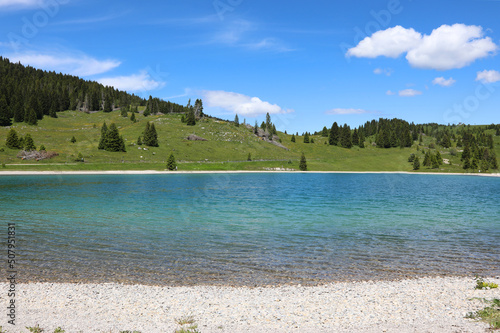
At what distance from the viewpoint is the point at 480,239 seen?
2745cm

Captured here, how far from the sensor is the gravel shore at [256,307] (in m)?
11.7

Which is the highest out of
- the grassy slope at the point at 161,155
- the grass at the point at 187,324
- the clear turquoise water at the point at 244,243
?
the grassy slope at the point at 161,155

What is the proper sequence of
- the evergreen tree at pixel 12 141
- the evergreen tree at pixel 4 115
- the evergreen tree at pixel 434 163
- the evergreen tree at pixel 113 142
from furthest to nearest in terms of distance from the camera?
the evergreen tree at pixel 434 163
the evergreen tree at pixel 4 115
the evergreen tree at pixel 113 142
the evergreen tree at pixel 12 141

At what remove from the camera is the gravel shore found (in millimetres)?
11727

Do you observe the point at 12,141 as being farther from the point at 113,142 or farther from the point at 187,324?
the point at 187,324

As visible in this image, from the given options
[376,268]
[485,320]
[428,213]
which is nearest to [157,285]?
[376,268]

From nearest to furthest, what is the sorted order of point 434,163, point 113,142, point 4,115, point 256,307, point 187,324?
point 187,324, point 256,307, point 113,142, point 4,115, point 434,163

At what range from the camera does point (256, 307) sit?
13562 millimetres

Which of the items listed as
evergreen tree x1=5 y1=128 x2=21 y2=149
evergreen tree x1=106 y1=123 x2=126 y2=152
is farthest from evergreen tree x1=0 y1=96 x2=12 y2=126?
evergreen tree x1=106 y1=123 x2=126 y2=152

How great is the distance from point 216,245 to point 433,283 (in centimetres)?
1420

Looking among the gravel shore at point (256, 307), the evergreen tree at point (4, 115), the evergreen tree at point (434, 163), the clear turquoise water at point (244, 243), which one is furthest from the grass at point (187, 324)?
the evergreen tree at point (434, 163)

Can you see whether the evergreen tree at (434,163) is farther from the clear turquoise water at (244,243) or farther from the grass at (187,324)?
the grass at (187,324)

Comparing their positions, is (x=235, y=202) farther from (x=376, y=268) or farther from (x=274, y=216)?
(x=376, y=268)

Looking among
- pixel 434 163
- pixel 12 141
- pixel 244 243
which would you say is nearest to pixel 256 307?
pixel 244 243
